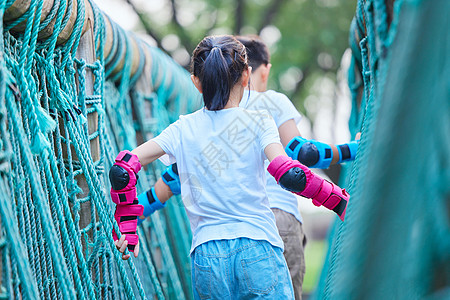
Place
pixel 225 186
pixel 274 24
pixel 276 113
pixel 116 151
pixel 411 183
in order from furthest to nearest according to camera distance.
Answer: pixel 274 24
pixel 116 151
pixel 276 113
pixel 225 186
pixel 411 183

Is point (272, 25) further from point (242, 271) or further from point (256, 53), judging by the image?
point (242, 271)

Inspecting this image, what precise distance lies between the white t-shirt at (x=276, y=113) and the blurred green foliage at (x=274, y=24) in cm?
486

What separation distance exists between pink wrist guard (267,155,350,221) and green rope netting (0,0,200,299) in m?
0.49

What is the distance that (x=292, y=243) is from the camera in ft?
5.93

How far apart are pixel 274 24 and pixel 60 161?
5954 mm

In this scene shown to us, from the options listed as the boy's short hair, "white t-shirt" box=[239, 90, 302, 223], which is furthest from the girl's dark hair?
the boy's short hair

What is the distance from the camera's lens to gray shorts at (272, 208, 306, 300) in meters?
1.77

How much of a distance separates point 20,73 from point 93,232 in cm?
56

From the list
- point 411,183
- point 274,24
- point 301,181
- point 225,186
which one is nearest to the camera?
point 411,183

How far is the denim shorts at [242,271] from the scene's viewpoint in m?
1.29

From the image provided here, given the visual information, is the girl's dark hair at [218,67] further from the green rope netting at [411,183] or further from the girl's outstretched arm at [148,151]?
the green rope netting at [411,183]

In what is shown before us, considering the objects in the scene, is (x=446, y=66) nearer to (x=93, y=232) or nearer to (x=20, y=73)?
(x=20, y=73)

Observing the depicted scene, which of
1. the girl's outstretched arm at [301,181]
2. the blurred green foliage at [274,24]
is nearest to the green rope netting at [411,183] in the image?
the girl's outstretched arm at [301,181]

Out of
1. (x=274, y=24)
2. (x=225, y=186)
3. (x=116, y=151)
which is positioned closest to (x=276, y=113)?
(x=225, y=186)
